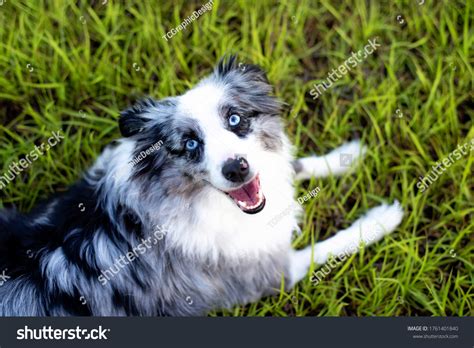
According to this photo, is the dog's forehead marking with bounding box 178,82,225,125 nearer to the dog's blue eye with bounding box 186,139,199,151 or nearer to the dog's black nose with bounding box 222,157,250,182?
the dog's blue eye with bounding box 186,139,199,151

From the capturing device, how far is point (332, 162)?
3408 millimetres

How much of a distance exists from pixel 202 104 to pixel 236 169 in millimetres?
355

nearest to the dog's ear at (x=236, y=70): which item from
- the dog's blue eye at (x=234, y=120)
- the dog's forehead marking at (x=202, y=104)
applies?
the dog's forehead marking at (x=202, y=104)

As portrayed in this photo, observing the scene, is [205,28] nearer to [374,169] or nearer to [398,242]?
[374,169]

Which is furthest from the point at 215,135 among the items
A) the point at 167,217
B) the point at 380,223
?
the point at 380,223

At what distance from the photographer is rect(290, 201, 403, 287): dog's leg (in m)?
3.13

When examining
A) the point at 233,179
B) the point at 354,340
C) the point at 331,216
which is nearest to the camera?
the point at 233,179

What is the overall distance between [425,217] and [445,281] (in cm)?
43

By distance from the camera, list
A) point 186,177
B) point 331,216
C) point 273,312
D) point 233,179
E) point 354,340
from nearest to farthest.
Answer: point 233,179, point 186,177, point 354,340, point 273,312, point 331,216

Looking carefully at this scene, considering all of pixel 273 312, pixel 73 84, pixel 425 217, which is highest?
pixel 73 84

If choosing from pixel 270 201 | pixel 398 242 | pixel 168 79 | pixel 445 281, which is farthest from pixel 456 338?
pixel 168 79

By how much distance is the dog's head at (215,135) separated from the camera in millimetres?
2324

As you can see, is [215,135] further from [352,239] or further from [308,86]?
[308,86]

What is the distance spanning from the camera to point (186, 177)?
8.03 ft
